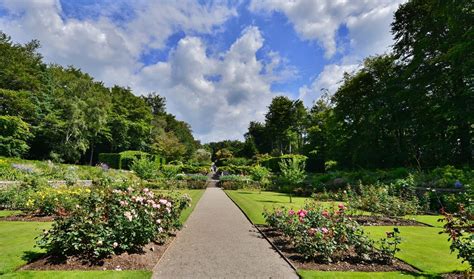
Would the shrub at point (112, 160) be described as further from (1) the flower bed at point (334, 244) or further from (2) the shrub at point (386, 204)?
(1) the flower bed at point (334, 244)

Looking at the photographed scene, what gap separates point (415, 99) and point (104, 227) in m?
21.4

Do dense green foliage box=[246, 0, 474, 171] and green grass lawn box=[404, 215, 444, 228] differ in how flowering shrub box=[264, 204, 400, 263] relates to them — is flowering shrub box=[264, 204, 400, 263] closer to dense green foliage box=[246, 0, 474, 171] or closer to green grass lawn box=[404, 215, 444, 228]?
green grass lawn box=[404, 215, 444, 228]

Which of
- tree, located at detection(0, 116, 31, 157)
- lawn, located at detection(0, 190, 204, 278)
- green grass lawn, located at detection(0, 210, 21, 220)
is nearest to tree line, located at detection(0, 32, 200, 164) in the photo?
tree, located at detection(0, 116, 31, 157)

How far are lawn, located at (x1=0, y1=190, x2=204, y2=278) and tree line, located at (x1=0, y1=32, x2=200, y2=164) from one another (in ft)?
66.0

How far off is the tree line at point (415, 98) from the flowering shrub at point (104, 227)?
11151mm

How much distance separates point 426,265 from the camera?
5.22m

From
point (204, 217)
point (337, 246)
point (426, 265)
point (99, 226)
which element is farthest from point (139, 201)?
point (426, 265)

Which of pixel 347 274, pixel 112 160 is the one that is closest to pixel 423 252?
pixel 347 274

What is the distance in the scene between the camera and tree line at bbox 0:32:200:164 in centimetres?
2544

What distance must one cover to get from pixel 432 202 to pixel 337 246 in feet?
30.7

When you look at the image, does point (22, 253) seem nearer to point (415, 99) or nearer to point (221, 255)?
point (221, 255)

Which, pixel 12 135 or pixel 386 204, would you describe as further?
pixel 12 135

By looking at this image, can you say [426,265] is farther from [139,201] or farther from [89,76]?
[89,76]

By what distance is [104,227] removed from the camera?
5160 millimetres
